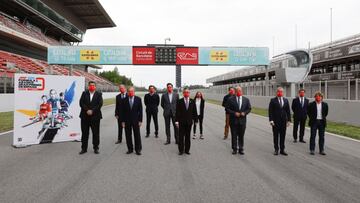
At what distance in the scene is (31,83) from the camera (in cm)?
712

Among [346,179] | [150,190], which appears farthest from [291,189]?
[150,190]

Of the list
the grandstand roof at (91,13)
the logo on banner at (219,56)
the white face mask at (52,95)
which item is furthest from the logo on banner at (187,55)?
the grandstand roof at (91,13)

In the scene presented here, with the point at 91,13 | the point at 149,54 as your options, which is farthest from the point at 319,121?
the point at 91,13

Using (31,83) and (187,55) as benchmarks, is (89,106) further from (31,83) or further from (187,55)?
(187,55)

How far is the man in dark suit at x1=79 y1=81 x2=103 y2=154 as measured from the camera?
6141 mm

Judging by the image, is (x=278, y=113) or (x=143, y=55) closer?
(x=278, y=113)

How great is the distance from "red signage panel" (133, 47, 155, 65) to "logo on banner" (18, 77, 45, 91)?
1468cm

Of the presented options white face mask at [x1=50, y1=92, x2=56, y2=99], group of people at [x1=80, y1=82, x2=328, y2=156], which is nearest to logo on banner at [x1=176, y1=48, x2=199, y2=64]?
white face mask at [x1=50, y1=92, x2=56, y2=99]

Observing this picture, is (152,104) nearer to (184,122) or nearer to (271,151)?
(184,122)

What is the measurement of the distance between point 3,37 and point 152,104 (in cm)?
3101

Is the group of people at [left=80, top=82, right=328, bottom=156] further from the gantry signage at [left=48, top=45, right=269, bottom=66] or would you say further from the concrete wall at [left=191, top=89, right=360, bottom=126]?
the gantry signage at [left=48, top=45, right=269, bottom=66]

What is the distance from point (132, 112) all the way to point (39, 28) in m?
45.9

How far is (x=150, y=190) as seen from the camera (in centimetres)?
375

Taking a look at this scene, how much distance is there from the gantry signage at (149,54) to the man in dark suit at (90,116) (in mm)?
15770
